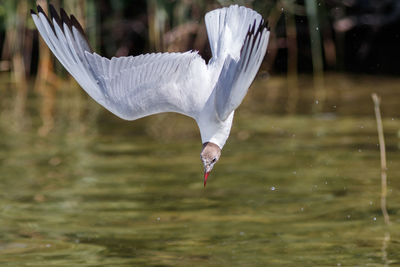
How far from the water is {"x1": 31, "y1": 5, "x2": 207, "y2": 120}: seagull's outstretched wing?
35.3 inches

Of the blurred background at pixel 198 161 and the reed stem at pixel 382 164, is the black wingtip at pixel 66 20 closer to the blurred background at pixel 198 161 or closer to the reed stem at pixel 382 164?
the blurred background at pixel 198 161

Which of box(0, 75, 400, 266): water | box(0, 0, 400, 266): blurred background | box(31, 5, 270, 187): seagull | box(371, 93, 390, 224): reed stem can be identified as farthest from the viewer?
box(371, 93, 390, 224): reed stem

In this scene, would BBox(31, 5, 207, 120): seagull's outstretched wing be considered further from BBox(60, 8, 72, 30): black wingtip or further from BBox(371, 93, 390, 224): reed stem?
BBox(371, 93, 390, 224): reed stem

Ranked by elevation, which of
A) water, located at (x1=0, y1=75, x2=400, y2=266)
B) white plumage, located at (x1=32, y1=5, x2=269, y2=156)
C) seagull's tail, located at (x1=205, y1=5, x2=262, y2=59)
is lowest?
water, located at (x1=0, y1=75, x2=400, y2=266)

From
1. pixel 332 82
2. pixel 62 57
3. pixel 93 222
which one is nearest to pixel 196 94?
pixel 62 57

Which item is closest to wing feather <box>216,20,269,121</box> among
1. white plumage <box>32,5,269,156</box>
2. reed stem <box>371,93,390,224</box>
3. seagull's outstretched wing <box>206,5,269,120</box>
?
seagull's outstretched wing <box>206,5,269,120</box>

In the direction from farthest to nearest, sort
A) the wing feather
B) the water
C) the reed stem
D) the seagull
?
the reed stem, the water, the seagull, the wing feather

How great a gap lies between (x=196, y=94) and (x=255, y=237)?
3.96ft

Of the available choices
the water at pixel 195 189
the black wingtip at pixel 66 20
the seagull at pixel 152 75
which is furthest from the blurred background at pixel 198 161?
the black wingtip at pixel 66 20

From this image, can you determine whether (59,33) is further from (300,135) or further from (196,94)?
(300,135)

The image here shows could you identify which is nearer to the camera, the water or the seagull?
the seagull

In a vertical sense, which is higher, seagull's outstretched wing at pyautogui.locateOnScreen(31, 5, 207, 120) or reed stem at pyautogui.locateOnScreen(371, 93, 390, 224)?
seagull's outstretched wing at pyautogui.locateOnScreen(31, 5, 207, 120)

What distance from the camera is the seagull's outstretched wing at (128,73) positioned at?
414 cm

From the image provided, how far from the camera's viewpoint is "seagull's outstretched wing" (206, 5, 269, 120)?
3.75 meters
